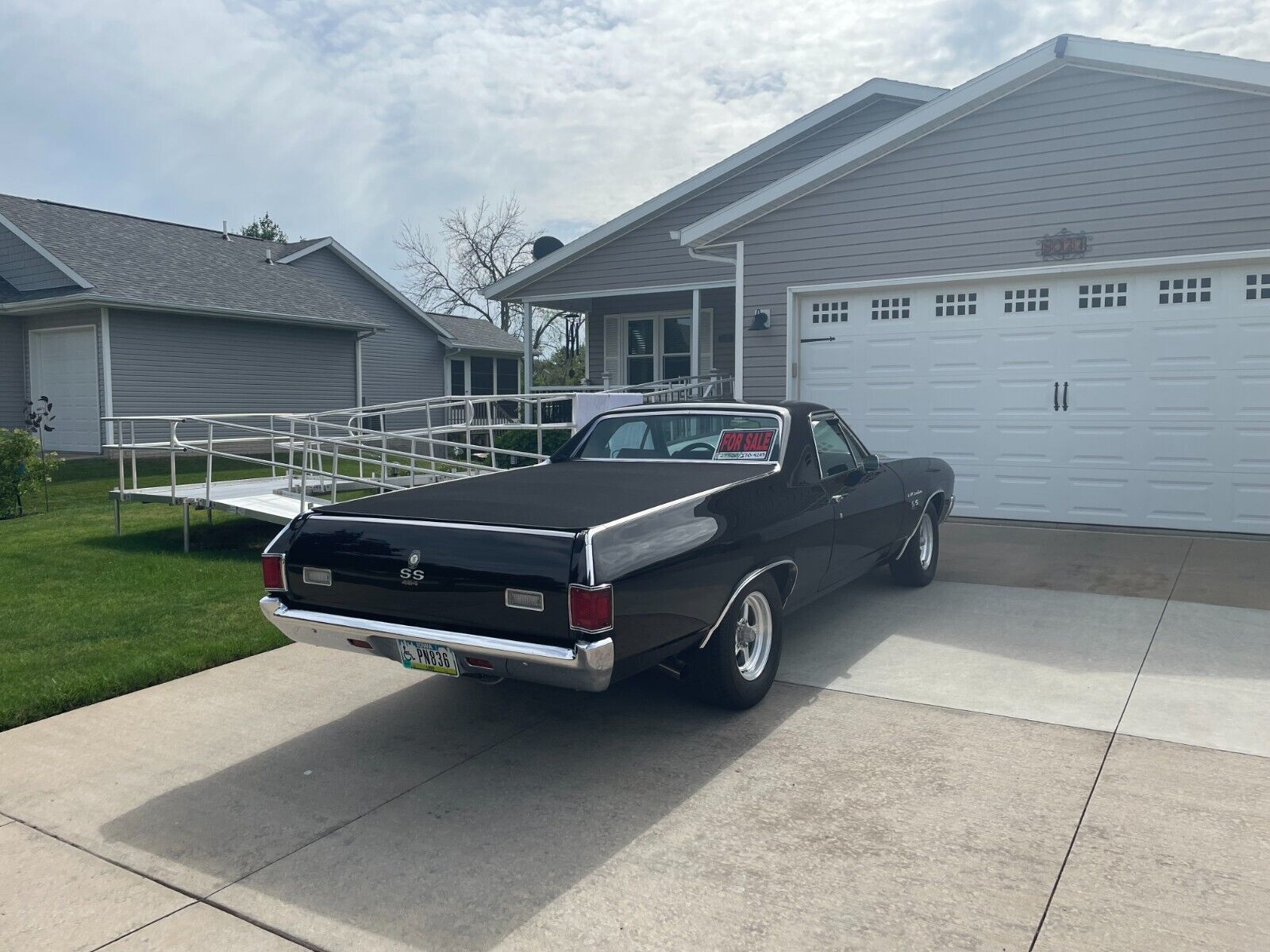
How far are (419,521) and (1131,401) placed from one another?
297 inches

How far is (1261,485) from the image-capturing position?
865cm

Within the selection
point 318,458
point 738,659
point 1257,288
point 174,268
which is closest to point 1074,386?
A: point 1257,288

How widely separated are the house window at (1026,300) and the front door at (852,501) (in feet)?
13.3

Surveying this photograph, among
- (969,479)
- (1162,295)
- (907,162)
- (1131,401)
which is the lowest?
(969,479)

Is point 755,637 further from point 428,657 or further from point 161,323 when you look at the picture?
point 161,323

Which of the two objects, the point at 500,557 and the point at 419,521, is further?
the point at 419,521

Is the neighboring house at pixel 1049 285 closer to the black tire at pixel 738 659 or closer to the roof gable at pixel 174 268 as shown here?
the black tire at pixel 738 659

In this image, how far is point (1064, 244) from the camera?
920 cm

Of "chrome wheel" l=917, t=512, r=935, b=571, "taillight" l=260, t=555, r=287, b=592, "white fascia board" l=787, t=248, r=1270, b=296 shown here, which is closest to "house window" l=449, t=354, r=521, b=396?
"white fascia board" l=787, t=248, r=1270, b=296

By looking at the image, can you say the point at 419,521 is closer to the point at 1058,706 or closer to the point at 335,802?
the point at 335,802

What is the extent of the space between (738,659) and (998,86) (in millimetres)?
7255

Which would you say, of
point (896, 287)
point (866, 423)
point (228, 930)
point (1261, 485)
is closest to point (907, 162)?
point (896, 287)

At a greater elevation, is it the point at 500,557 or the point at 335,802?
the point at 500,557

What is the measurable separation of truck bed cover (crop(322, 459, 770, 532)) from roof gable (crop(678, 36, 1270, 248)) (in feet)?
19.3
